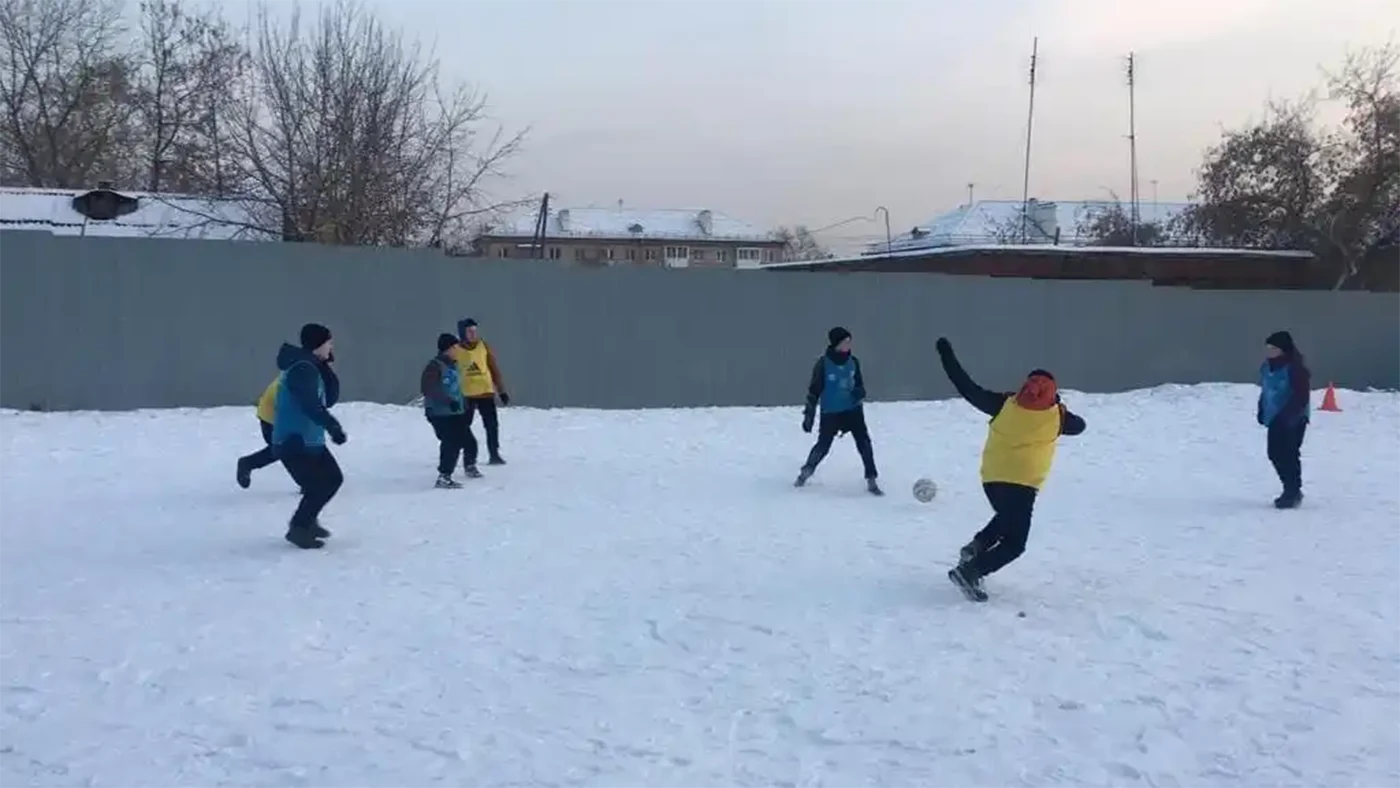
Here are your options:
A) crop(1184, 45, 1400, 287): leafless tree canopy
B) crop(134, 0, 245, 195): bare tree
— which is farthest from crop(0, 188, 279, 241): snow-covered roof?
crop(1184, 45, 1400, 287): leafless tree canopy

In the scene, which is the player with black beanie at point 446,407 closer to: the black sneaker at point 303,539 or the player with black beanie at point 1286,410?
the black sneaker at point 303,539

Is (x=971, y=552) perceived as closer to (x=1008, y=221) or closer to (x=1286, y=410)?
(x=1286, y=410)

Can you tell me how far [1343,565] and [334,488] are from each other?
7.43 meters

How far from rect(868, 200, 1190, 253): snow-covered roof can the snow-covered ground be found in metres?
41.4

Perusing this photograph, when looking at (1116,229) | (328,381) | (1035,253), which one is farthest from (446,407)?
(1116,229)

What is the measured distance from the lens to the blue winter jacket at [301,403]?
891cm

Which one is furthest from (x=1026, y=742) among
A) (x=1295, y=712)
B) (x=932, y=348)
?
Result: (x=932, y=348)

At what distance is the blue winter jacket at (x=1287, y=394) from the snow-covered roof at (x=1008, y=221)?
39.8 meters

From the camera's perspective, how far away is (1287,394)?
11.6 m

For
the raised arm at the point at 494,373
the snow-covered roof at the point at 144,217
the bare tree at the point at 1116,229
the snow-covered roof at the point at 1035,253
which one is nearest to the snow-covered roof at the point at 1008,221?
the bare tree at the point at 1116,229

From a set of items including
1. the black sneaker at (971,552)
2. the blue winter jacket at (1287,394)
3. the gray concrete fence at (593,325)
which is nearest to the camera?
the black sneaker at (971,552)

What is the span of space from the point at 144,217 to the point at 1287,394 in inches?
826

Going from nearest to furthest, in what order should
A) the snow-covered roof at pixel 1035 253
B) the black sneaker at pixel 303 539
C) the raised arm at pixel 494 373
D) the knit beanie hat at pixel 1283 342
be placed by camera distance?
1. the black sneaker at pixel 303 539
2. the knit beanie hat at pixel 1283 342
3. the raised arm at pixel 494 373
4. the snow-covered roof at pixel 1035 253

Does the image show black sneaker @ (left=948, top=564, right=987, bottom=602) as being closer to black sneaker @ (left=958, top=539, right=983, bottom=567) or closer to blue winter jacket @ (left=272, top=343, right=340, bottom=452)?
black sneaker @ (left=958, top=539, right=983, bottom=567)
